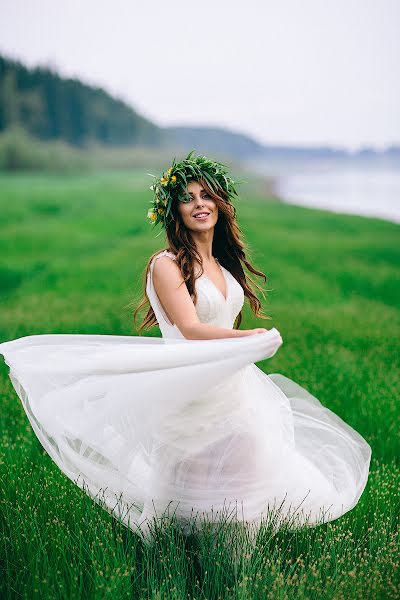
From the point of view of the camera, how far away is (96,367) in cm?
341

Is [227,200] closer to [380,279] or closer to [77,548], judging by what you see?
[77,548]

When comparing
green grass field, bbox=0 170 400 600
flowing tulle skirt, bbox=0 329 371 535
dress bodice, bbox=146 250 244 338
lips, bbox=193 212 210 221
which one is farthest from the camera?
lips, bbox=193 212 210 221

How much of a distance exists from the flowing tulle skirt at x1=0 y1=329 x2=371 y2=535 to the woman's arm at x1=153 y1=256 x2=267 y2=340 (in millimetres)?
76

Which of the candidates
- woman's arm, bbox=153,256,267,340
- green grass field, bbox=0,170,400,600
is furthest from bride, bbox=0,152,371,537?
green grass field, bbox=0,170,400,600

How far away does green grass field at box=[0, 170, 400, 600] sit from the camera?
10.9 ft

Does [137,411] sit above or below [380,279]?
above

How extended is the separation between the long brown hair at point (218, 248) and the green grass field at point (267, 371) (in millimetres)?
556

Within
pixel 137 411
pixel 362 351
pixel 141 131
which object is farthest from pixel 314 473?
pixel 141 131

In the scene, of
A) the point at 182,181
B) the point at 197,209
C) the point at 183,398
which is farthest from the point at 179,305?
the point at 182,181

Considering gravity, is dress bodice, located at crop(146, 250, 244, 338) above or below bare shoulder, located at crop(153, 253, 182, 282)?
below

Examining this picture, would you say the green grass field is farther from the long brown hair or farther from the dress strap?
the dress strap

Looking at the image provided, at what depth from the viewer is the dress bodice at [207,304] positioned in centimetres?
349

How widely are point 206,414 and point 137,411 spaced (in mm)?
338

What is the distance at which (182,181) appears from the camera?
365 cm
